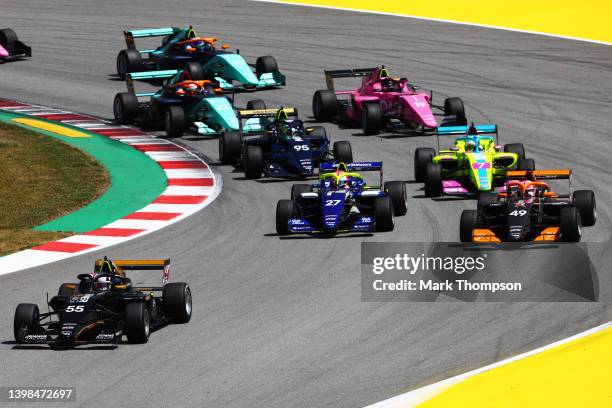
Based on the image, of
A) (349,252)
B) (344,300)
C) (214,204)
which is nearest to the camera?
(344,300)

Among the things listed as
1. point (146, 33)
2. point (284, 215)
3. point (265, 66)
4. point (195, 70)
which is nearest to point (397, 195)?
point (284, 215)

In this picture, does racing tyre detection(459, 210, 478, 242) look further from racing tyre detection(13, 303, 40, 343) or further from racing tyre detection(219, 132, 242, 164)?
racing tyre detection(219, 132, 242, 164)

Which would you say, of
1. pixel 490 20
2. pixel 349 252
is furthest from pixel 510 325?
pixel 490 20

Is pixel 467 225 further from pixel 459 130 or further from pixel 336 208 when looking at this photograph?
pixel 459 130

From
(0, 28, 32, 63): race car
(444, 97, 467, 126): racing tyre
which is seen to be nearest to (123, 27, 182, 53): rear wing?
(0, 28, 32, 63): race car

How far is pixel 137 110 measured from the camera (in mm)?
38562

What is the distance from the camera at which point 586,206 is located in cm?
2536

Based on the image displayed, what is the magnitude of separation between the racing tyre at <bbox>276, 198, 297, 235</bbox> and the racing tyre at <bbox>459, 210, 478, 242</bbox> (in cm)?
341

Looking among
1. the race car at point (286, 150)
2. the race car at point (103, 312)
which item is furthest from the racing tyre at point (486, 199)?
the race car at point (103, 312)

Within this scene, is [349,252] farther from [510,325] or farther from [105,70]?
[105,70]

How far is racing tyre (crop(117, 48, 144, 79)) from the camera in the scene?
43.3 m

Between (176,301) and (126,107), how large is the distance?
19537 millimetres

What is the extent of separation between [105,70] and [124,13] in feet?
27.8

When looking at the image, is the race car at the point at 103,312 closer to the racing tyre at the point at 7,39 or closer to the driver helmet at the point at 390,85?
the driver helmet at the point at 390,85
